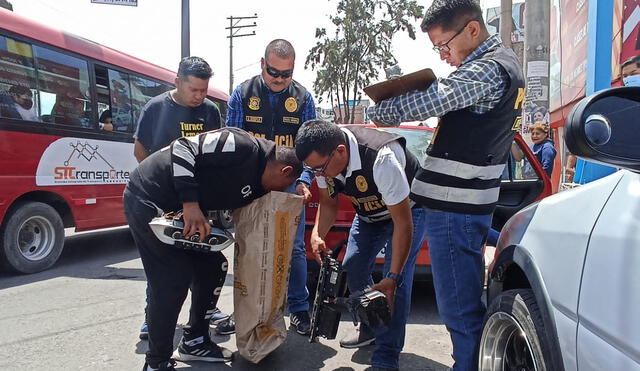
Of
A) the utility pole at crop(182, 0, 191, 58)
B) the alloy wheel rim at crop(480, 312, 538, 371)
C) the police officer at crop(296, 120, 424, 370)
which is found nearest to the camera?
the alloy wheel rim at crop(480, 312, 538, 371)

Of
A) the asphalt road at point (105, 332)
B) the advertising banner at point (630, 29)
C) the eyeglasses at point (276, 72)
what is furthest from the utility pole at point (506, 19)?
the eyeglasses at point (276, 72)

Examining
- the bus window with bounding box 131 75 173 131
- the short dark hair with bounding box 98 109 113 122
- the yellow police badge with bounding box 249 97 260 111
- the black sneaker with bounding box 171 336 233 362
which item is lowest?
the black sneaker with bounding box 171 336 233 362

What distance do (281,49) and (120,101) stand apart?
13.5 ft

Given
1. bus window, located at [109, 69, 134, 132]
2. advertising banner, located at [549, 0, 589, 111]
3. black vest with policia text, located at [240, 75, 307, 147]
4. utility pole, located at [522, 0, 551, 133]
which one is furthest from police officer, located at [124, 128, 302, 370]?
advertising banner, located at [549, 0, 589, 111]

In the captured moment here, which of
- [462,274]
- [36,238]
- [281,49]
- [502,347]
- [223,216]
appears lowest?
[36,238]

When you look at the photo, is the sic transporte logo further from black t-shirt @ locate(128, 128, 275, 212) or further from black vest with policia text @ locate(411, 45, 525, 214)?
black vest with policia text @ locate(411, 45, 525, 214)

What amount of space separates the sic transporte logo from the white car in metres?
5.12

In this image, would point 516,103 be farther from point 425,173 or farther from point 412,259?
point 412,259

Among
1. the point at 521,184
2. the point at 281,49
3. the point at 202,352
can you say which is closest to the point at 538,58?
the point at 521,184

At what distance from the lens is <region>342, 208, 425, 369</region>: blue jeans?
248cm

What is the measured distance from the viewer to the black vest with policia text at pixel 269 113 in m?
3.33

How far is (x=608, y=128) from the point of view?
3.62 feet

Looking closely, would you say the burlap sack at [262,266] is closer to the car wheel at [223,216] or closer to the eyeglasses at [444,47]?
the car wheel at [223,216]

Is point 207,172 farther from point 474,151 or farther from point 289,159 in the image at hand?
point 474,151
